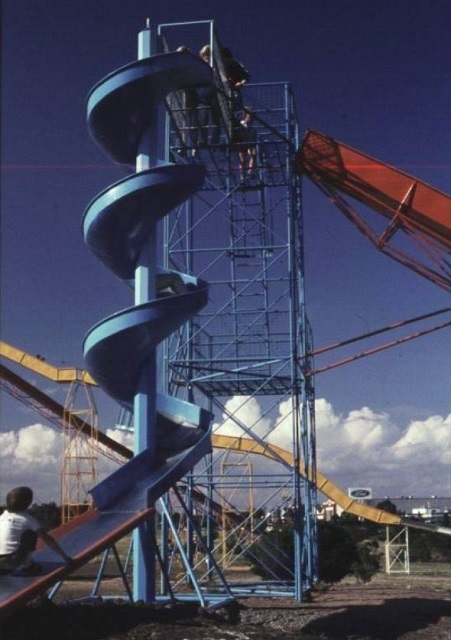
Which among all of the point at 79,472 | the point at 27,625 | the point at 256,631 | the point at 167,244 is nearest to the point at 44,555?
the point at 27,625

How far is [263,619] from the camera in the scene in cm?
1430

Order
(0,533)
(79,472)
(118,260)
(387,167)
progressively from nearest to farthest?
(0,533) → (118,260) → (387,167) → (79,472)

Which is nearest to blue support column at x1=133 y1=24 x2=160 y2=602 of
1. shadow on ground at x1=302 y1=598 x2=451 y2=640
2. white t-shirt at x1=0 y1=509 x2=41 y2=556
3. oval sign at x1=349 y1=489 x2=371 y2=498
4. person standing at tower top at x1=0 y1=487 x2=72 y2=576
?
shadow on ground at x1=302 y1=598 x2=451 y2=640

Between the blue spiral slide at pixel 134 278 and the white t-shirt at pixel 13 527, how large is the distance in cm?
325

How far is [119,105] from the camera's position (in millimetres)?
13914

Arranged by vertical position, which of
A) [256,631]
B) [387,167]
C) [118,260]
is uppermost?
[387,167]

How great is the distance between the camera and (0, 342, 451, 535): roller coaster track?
32406 millimetres

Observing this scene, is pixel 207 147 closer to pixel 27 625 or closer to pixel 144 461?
pixel 144 461

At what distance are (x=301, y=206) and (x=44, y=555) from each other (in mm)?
13382

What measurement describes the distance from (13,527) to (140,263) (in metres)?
6.08

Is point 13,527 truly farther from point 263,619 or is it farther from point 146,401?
point 263,619

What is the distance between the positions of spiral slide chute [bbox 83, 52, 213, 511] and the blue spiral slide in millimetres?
16

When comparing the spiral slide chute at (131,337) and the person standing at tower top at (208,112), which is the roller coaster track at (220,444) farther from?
the spiral slide chute at (131,337)

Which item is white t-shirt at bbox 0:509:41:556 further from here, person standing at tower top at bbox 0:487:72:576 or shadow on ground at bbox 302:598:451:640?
shadow on ground at bbox 302:598:451:640
